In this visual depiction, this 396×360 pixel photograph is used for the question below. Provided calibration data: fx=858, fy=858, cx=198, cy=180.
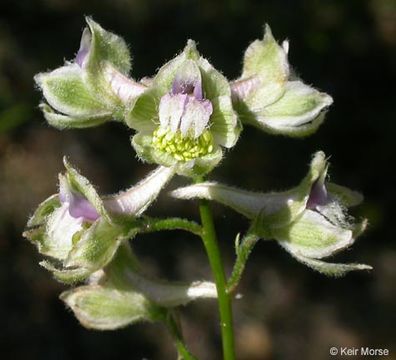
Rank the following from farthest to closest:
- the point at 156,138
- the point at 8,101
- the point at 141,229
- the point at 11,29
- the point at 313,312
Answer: the point at 11,29 → the point at 8,101 → the point at 313,312 → the point at 141,229 → the point at 156,138

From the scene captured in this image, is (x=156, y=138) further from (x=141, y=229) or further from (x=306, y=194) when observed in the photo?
(x=306, y=194)

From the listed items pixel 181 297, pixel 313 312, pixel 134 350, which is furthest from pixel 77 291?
pixel 313 312

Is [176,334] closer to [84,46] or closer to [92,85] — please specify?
[92,85]

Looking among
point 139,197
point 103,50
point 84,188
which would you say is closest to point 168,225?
point 139,197

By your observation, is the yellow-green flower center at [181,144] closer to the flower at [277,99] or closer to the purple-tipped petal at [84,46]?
the flower at [277,99]

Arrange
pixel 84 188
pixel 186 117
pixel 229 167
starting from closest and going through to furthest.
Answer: pixel 186 117, pixel 84 188, pixel 229 167

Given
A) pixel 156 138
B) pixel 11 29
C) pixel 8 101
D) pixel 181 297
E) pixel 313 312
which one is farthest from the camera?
pixel 11 29

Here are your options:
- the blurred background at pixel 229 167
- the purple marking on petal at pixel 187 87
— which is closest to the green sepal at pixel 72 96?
Result: the purple marking on petal at pixel 187 87
